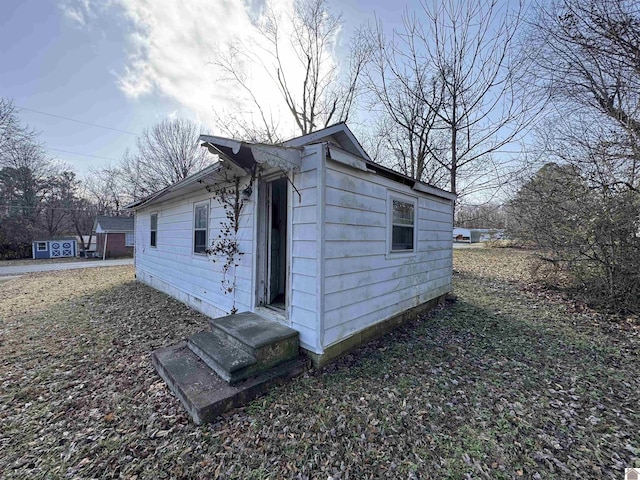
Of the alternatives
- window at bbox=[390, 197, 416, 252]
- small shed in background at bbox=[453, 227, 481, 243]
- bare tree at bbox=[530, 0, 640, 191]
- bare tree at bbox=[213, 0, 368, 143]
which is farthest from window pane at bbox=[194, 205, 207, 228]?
small shed in background at bbox=[453, 227, 481, 243]

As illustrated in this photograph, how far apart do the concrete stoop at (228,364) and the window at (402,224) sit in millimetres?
2361

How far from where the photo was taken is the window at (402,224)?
4457 mm

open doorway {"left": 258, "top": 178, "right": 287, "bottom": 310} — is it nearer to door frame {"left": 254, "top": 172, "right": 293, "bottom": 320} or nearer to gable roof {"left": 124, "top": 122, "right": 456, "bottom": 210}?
door frame {"left": 254, "top": 172, "right": 293, "bottom": 320}

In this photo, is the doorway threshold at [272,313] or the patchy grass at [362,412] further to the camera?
the doorway threshold at [272,313]

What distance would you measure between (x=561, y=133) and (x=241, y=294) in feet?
27.4

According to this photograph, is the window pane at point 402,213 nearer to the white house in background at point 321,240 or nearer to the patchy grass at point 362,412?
the white house in background at point 321,240

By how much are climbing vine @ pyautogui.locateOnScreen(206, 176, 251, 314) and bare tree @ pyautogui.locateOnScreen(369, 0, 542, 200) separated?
923cm

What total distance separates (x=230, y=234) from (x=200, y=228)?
4.42ft

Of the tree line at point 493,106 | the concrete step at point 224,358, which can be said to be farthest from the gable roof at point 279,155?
the tree line at point 493,106

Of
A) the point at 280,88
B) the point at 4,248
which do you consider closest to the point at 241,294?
the point at 280,88

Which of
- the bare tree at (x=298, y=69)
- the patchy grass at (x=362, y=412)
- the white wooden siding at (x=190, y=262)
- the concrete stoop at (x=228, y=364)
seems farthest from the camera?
the bare tree at (x=298, y=69)

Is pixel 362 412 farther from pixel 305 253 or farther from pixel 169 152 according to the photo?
pixel 169 152

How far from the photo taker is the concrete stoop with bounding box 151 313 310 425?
254cm

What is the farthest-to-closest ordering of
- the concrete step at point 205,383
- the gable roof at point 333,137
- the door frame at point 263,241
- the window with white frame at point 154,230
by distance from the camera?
the window with white frame at point 154,230, the door frame at point 263,241, the gable roof at point 333,137, the concrete step at point 205,383
